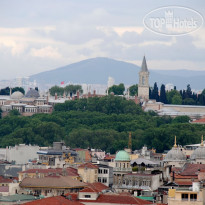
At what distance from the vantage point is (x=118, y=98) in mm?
183625

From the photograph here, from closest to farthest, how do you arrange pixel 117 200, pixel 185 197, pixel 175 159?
pixel 185 197, pixel 117 200, pixel 175 159

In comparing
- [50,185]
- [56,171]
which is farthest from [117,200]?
[56,171]

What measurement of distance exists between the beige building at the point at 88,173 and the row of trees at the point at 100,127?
46100 mm

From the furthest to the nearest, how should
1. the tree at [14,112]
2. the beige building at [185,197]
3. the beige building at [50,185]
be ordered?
the tree at [14,112], the beige building at [50,185], the beige building at [185,197]

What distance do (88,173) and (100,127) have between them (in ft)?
252

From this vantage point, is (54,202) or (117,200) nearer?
(54,202)

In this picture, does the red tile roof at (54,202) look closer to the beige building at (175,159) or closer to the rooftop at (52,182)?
the rooftop at (52,182)

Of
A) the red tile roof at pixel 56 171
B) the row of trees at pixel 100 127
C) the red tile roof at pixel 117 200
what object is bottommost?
the red tile roof at pixel 117 200

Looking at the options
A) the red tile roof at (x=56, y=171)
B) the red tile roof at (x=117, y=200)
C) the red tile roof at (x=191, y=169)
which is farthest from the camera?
the red tile roof at (x=191, y=169)

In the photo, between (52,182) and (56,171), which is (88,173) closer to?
(56,171)

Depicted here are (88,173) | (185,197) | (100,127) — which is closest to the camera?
(185,197)

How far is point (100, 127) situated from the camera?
153500mm

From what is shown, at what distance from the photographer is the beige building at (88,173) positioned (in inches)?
2992

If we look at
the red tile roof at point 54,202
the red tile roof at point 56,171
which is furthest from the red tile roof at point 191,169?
the red tile roof at point 54,202
